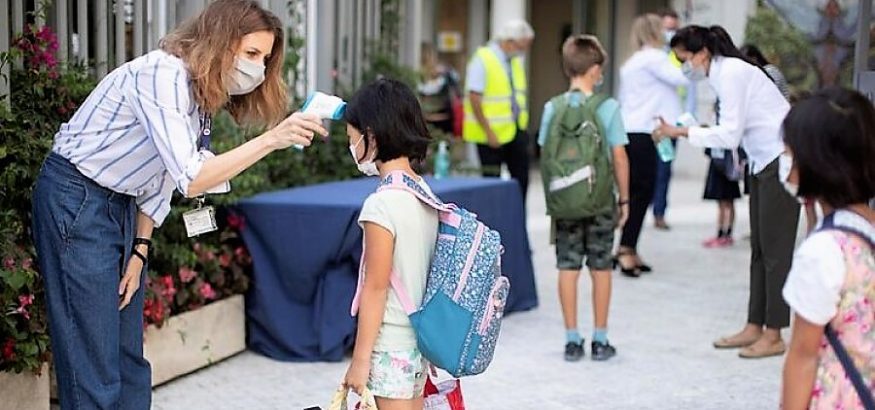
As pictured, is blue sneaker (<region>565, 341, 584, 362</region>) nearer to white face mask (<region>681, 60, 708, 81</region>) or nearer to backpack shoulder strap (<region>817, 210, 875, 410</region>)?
Answer: white face mask (<region>681, 60, 708, 81</region>)

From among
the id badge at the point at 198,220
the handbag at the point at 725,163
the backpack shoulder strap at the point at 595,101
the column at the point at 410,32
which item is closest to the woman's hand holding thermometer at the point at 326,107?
the id badge at the point at 198,220

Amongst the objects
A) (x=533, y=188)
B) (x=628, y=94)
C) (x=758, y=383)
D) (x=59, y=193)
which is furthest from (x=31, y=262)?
(x=533, y=188)

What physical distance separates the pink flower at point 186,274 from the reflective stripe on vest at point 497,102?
3.62m

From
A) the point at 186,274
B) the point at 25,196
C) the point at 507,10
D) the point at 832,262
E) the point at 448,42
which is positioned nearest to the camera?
the point at 832,262

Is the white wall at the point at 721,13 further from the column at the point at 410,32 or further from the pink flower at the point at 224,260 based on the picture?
the pink flower at the point at 224,260

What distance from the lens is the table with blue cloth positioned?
5617 mm

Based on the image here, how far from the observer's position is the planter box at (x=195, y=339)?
522cm

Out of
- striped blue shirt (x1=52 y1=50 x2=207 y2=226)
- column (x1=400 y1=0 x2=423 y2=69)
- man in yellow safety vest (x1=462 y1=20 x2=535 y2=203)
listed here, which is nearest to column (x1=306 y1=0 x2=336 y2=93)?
column (x1=400 y1=0 x2=423 y2=69)

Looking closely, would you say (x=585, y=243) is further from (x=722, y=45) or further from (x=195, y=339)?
(x=195, y=339)

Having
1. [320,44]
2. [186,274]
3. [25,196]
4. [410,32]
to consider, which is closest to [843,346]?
[25,196]

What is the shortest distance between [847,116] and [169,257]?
3.37m

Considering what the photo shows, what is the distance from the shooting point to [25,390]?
450cm

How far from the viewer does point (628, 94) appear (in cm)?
839

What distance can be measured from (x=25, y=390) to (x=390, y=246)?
6.37ft
